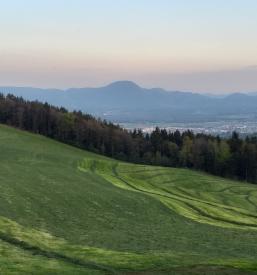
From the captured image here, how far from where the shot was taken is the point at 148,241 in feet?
120

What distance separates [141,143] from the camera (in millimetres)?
161875

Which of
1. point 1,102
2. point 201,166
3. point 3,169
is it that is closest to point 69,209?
point 3,169

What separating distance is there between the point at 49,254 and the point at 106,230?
11.6 metres

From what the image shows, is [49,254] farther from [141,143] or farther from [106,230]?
[141,143]

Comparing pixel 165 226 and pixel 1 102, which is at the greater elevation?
pixel 1 102

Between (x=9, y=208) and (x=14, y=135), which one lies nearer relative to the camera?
(x=9, y=208)

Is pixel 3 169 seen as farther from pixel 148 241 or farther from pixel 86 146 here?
pixel 86 146

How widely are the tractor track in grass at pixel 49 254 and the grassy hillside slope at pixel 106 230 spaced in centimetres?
6

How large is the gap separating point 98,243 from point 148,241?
14.8 ft

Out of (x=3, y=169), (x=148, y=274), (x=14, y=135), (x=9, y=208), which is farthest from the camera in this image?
(x=14, y=135)

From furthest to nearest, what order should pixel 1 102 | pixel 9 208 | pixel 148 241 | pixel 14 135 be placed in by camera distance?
pixel 1 102, pixel 14 135, pixel 9 208, pixel 148 241

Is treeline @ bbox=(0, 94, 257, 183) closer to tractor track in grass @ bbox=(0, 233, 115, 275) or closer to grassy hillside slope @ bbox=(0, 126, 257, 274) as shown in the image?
grassy hillside slope @ bbox=(0, 126, 257, 274)

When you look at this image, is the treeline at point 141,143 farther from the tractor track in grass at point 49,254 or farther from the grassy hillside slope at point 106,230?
the tractor track in grass at point 49,254

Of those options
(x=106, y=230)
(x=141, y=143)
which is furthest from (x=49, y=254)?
(x=141, y=143)
